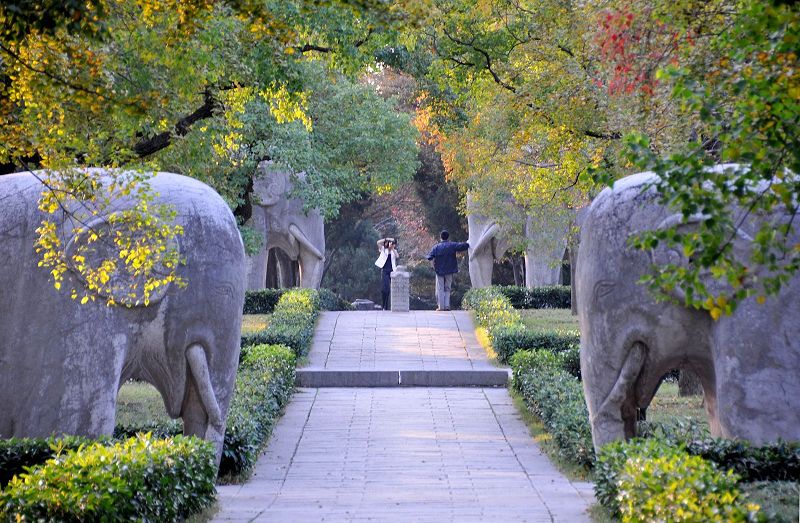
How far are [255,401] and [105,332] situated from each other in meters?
4.93

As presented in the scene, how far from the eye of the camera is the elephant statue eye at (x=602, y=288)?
890cm

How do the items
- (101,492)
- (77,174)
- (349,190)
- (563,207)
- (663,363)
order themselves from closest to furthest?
(101,492) → (77,174) → (663,363) → (563,207) → (349,190)

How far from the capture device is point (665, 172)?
5.24 m

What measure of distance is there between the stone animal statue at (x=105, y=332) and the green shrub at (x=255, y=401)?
2136mm

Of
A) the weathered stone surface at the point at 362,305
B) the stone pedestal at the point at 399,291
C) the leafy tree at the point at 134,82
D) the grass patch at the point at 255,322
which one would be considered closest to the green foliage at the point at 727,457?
the leafy tree at the point at 134,82

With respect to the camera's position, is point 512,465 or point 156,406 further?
point 156,406

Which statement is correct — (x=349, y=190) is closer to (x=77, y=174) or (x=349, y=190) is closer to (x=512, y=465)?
(x=512, y=465)

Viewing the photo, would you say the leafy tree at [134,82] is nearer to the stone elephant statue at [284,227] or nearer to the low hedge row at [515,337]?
the low hedge row at [515,337]

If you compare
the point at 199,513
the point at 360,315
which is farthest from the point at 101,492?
the point at 360,315

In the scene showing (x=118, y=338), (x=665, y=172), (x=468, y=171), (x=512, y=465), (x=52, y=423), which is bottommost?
(x=512, y=465)

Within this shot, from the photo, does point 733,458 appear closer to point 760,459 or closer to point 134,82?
point 760,459

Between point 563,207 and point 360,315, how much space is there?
14.9 ft

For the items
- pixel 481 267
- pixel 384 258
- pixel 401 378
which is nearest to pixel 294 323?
pixel 401 378

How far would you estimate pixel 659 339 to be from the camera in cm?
882
